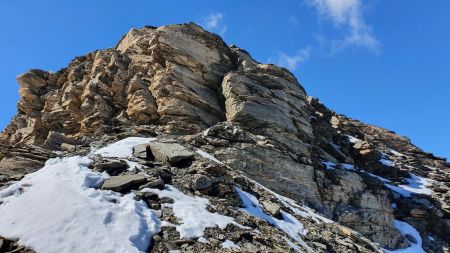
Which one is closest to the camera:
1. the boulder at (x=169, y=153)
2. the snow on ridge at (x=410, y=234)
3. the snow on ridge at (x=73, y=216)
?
the snow on ridge at (x=73, y=216)

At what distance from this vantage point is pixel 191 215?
715 inches

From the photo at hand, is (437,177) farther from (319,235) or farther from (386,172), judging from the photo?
(319,235)

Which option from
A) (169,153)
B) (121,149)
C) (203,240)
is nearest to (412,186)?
(169,153)

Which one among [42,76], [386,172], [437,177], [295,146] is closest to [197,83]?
[295,146]

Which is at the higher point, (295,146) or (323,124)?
(323,124)

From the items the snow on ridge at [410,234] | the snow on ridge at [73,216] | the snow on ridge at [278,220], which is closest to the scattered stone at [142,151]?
the snow on ridge at [73,216]

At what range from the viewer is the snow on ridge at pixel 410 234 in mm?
37638

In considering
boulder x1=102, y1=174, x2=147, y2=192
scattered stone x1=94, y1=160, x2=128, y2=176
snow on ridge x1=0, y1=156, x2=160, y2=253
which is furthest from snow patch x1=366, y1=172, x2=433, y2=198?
snow on ridge x1=0, y1=156, x2=160, y2=253

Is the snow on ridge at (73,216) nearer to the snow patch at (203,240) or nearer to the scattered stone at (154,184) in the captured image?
the scattered stone at (154,184)

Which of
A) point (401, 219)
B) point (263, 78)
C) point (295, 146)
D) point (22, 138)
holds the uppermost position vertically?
point (263, 78)

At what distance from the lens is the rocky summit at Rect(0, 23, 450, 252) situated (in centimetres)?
1681

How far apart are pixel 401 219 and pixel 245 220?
30.5 metres

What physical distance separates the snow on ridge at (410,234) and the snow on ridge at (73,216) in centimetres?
2809

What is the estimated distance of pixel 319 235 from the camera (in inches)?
925
